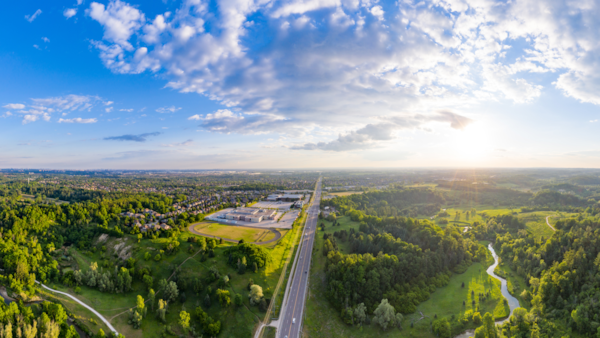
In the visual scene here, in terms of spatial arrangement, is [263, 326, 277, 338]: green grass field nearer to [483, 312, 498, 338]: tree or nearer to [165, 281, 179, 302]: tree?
[165, 281, 179, 302]: tree

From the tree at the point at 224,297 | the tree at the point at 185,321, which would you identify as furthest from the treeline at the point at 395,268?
the tree at the point at 185,321

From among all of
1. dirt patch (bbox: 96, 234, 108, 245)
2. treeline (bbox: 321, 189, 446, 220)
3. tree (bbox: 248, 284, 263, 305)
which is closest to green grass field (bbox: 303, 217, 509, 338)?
tree (bbox: 248, 284, 263, 305)

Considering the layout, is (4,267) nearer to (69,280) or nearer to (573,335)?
(69,280)

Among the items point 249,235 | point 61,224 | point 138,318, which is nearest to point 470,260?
point 249,235

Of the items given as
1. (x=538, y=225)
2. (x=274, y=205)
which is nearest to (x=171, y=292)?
(x=274, y=205)

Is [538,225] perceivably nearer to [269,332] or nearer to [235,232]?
[269,332]

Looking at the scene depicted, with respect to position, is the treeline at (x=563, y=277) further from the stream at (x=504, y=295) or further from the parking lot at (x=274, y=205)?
the parking lot at (x=274, y=205)
